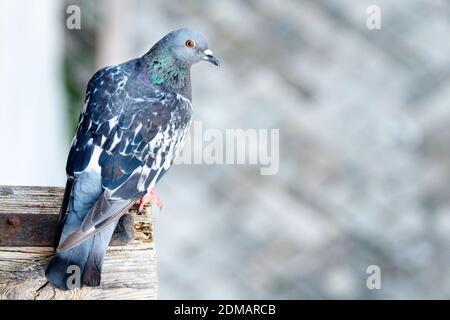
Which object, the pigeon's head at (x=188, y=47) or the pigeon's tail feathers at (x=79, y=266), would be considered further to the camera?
the pigeon's head at (x=188, y=47)

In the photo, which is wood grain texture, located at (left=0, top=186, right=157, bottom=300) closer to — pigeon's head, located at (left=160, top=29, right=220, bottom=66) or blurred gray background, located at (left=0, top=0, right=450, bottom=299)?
pigeon's head, located at (left=160, top=29, right=220, bottom=66)

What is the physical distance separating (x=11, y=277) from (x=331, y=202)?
2.64 meters

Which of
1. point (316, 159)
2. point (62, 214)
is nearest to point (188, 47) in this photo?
point (62, 214)

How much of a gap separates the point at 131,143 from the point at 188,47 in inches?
11.8

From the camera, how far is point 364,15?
12.2ft

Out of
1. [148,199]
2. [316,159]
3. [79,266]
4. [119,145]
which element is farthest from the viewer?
[316,159]

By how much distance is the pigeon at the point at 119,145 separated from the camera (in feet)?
5.04

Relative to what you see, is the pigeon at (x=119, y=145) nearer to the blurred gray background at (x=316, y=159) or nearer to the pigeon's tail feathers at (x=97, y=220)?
the pigeon's tail feathers at (x=97, y=220)

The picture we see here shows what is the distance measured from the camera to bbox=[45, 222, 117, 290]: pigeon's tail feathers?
1502 millimetres

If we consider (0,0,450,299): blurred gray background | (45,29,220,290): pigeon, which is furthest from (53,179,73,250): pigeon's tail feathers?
(0,0,450,299): blurred gray background

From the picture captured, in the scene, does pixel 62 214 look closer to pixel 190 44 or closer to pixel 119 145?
pixel 119 145

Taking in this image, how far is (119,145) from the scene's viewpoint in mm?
1699

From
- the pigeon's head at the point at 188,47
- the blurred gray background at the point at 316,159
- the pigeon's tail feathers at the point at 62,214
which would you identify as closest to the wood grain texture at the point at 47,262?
the pigeon's tail feathers at the point at 62,214

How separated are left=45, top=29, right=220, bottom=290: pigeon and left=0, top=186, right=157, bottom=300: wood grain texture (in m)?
0.04
